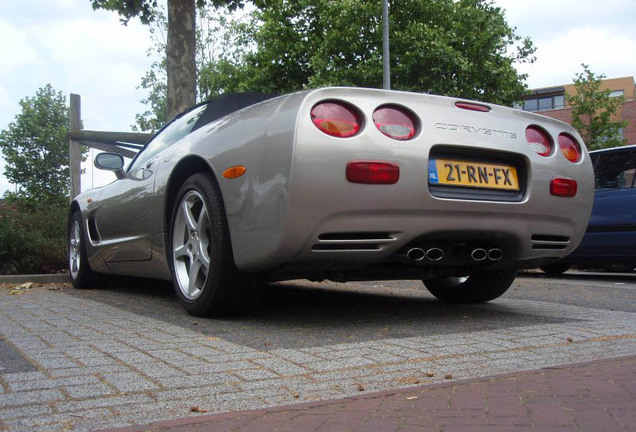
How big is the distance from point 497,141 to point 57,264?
→ 6.42m

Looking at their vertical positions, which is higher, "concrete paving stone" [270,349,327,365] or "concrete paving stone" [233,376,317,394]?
"concrete paving stone" [270,349,327,365]

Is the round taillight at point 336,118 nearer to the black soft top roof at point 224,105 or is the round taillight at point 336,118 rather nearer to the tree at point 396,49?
the black soft top roof at point 224,105

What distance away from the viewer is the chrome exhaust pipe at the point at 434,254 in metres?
3.75

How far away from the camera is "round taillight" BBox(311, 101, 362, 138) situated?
3381mm

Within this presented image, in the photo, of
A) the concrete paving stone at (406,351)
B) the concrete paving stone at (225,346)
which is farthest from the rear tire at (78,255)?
the concrete paving stone at (406,351)

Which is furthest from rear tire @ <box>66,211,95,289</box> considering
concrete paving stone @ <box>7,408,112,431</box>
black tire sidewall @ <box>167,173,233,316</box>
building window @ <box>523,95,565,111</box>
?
building window @ <box>523,95,565,111</box>

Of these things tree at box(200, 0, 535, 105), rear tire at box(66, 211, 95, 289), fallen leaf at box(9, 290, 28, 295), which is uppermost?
tree at box(200, 0, 535, 105)

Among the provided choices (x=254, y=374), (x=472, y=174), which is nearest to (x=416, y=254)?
(x=472, y=174)

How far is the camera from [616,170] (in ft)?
27.0

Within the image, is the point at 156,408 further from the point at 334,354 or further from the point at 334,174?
the point at 334,174

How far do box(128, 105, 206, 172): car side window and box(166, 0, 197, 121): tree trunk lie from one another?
→ 13.5 ft

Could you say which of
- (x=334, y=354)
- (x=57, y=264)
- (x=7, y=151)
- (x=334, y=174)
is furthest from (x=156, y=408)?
(x=7, y=151)

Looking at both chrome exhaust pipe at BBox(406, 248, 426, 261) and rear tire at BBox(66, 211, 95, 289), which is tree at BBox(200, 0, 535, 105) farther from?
chrome exhaust pipe at BBox(406, 248, 426, 261)

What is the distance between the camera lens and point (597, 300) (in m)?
5.68
